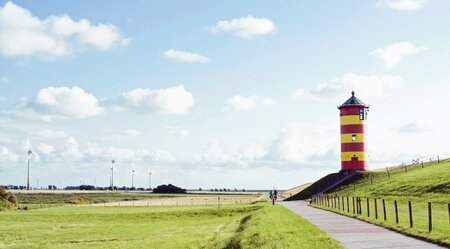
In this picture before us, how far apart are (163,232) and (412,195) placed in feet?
74.8

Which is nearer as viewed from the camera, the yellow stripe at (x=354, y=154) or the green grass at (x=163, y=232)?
the green grass at (x=163, y=232)

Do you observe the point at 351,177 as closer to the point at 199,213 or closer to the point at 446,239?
the point at 199,213

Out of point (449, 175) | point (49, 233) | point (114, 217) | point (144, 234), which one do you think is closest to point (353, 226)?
point (144, 234)

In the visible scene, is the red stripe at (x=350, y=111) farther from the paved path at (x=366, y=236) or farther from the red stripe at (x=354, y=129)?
the paved path at (x=366, y=236)

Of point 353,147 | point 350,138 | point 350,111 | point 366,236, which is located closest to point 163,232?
point 366,236

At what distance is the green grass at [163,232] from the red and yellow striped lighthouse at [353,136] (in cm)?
2424

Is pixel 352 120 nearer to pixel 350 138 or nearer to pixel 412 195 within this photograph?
pixel 350 138

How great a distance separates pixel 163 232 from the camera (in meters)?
39.9

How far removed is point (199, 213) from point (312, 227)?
101ft

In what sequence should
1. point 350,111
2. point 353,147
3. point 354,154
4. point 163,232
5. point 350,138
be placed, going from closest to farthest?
point 163,232
point 350,138
point 353,147
point 354,154
point 350,111

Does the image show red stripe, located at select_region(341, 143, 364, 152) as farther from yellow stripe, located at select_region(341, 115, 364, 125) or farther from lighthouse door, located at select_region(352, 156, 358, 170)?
yellow stripe, located at select_region(341, 115, 364, 125)

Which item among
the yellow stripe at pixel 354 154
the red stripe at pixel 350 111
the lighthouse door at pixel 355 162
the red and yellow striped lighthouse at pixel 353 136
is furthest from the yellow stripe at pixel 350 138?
the red stripe at pixel 350 111

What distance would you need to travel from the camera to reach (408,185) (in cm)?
5406

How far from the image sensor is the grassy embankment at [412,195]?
24859 millimetres
